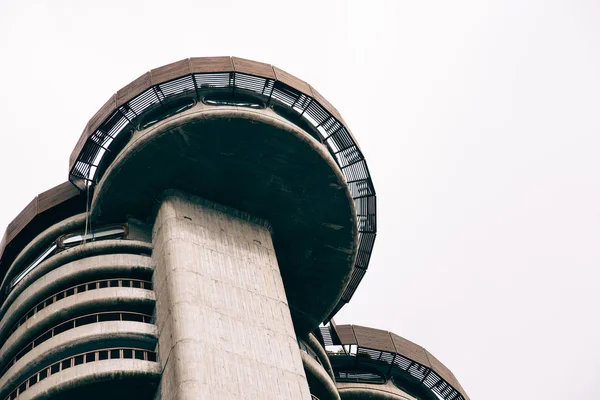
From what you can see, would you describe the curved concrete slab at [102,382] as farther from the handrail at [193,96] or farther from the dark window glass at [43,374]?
the handrail at [193,96]

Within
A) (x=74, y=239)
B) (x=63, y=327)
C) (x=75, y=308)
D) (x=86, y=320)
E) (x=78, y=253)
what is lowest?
(x=63, y=327)

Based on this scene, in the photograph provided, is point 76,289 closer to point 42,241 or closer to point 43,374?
point 43,374

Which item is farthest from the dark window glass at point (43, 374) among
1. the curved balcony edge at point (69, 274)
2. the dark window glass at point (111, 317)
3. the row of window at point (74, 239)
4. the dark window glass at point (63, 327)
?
the row of window at point (74, 239)

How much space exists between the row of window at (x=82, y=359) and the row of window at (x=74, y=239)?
11257 mm

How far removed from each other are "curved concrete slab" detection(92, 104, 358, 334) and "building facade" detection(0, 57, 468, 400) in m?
0.09

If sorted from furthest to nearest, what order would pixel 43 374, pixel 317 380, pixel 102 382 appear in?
pixel 317 380
pixel 43 374
pixel 102 382

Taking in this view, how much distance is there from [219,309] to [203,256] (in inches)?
201

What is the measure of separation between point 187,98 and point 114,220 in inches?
352

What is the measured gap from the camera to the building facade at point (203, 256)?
163 ft

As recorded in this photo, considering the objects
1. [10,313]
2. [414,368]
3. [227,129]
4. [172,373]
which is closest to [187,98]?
[227,129]

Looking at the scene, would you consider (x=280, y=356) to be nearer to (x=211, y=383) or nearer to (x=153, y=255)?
(x=211, y=383)

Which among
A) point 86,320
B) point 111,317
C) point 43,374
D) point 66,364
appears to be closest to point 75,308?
point 86,320

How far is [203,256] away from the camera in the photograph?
57.0 metres

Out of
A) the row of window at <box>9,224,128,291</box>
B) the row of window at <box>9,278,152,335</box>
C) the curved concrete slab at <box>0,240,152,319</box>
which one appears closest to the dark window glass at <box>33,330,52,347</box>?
the row of window at <box>9,278,152,335</box>
